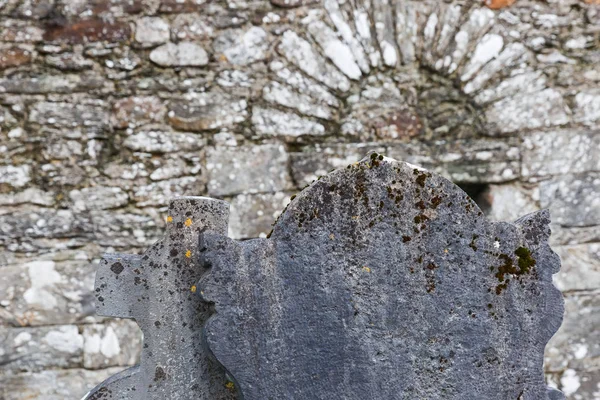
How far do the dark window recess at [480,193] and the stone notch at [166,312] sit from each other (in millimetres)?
2110

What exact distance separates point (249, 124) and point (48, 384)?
64.2 inches

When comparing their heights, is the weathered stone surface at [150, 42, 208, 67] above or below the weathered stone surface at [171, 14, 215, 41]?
below

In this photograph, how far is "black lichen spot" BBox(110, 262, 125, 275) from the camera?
1537mm

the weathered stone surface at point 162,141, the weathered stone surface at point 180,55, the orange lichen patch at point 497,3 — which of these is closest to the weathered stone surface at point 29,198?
the weathered stone surface at point 162,141

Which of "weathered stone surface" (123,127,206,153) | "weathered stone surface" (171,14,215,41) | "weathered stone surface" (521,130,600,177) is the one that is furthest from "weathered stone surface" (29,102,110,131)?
"weathered stone surface" (521,130,600,177)

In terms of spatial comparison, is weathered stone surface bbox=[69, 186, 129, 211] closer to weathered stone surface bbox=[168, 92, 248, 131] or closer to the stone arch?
weathered stone surface bbox=[168, 92, 248, 131]

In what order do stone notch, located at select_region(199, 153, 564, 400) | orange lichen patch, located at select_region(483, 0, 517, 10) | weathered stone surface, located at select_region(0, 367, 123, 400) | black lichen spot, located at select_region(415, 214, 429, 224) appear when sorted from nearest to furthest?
stone notch, located at select_region(199, 153, 564, 400) → black lichen spot, located at select_region(415, 214, 429, 224) → weathered stone surface, located at select_region(0, 367, 123, 400) → orange lichen patch, located at select_region(483, 0, 517, 10)

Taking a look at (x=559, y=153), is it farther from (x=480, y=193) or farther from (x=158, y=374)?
(x=158, y=374)

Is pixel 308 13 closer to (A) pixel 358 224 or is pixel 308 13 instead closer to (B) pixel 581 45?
(B) pixel 581 45

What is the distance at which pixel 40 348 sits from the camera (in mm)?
3107

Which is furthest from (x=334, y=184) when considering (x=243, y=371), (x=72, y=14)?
(x=72, y=14)

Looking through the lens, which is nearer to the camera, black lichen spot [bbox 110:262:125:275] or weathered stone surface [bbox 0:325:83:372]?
black lichen spot [bbox 110:262:125:275]

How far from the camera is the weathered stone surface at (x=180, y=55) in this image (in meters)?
3.19

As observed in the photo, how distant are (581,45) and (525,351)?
2387mm
